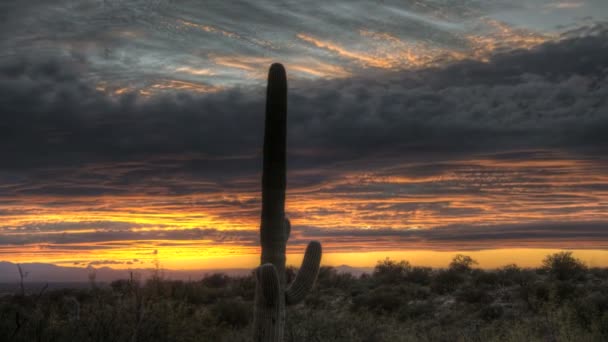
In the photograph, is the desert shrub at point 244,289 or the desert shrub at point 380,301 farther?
the desert shrub at point 244,289

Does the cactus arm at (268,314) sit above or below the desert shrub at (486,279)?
above

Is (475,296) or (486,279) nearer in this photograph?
(475,296)

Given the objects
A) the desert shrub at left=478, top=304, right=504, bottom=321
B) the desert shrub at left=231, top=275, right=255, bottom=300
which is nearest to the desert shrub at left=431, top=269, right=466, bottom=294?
the desert shrub at left=478, top=304, right=504, bottom=321

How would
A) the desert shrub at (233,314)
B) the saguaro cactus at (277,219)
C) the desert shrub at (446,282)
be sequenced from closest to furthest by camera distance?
the saguaro cactus at (277,219) < the desert shrub at (233,314) < the desert shrub at (446,282)

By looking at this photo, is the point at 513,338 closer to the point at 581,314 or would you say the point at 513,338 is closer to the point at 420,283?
the point at 581,314

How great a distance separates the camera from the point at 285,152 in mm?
13766

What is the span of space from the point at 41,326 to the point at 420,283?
2564cm

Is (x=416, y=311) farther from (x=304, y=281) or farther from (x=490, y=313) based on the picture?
(x=304, y=281)

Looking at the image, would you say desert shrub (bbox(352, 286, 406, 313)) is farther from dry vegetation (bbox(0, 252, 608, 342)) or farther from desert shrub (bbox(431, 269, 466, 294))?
desert shrub (bbox(431, 269, 466, 294))

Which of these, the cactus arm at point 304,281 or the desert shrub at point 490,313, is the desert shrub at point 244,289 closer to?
the desert shrub at point 490,313

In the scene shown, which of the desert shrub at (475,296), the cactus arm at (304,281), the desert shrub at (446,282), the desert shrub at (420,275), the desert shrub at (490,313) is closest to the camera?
the cactus arm at (304,281)

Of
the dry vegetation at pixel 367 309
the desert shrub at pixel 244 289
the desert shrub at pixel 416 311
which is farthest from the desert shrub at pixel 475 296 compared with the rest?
the desert shrub at pixel 244 289

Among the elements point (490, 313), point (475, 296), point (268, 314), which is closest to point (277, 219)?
point (268, 314)

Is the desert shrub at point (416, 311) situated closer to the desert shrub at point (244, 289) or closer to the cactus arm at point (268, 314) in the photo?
the desert shrub at point (244, 289)
